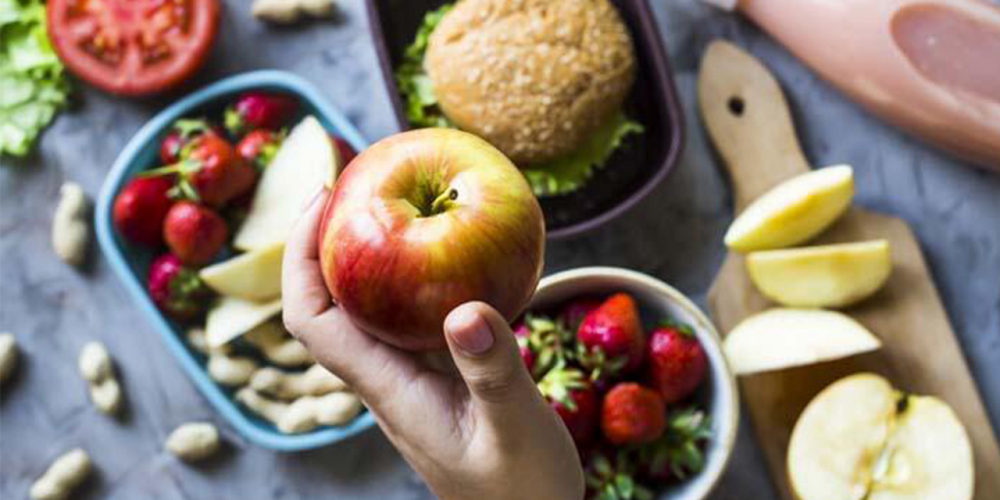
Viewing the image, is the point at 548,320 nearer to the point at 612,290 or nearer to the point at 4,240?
the point at 612,290

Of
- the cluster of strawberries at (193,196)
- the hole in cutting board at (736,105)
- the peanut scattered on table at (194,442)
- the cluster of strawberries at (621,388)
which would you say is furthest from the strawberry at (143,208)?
the hole in cutting board at (736,105)

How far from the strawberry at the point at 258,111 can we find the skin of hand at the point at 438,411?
1.39ft

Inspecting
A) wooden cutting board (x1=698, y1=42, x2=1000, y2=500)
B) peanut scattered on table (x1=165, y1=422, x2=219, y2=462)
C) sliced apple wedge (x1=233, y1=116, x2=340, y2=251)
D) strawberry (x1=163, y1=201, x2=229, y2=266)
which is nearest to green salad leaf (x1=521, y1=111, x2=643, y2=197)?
wooden cutting board (x1=698, y1=42, x2=1000, y2=500)

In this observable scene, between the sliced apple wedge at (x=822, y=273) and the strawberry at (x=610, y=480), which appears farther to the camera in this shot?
the sliced apple wedge at (x=822, y=273)

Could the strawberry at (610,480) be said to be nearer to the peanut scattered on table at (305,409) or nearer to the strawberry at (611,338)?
the strawberry at (611,338)

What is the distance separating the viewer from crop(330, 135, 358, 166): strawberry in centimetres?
118

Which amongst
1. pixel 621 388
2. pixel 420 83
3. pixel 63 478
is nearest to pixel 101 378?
pixel 63 478

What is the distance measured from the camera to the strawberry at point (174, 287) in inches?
46.6

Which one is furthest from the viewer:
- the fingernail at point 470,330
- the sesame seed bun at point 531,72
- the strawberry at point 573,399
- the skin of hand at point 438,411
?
the sesame seed bun at point 531,72

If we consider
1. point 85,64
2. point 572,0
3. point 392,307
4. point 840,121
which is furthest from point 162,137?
point 840,121

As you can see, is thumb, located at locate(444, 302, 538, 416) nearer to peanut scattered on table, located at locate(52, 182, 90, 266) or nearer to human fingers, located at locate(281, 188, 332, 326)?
human fingers, located at locate(281, 188, 332, 326)

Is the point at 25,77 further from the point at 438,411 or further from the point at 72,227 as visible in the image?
the point at 438,411

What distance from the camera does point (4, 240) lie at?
1.28 meters

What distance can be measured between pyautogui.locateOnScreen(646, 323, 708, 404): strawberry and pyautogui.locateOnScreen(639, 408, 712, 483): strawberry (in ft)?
0.09
